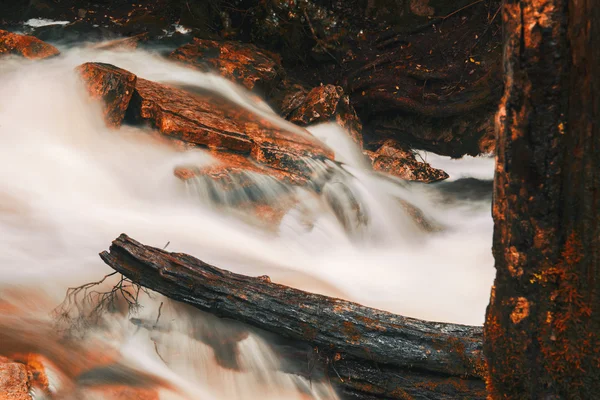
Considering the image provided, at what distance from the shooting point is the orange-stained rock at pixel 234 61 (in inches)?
343

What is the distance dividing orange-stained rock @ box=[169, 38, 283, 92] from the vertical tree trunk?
6.84 meters

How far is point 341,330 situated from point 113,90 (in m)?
4.63

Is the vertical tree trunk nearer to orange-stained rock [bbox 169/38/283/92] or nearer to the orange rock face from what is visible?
the orange rock face

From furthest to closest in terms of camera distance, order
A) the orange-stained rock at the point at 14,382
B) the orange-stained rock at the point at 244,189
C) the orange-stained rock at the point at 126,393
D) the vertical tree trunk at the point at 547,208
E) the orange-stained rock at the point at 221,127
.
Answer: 1. the orange-stained rock at the point at 221,127
2. the orange-stained rock at the point at 244,189
3. the orange-stained rock at the point at 126,393
4. the orange-stained rock at the point at 14,382
5. the vertical tree trunk at the point at 547,208

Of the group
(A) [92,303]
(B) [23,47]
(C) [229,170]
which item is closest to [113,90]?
(C) [229,170]

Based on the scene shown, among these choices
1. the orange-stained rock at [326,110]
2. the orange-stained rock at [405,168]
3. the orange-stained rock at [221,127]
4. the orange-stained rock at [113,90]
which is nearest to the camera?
the orange-stained rock at [221,127]

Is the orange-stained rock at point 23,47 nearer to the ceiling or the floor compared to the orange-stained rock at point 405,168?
nearer to the ceiling

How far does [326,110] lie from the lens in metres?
8.29

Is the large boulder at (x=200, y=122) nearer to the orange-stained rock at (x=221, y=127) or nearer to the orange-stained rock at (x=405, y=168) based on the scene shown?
the orange-stained rock at (x=221, y=127)

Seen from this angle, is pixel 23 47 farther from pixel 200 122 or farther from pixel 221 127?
pixel 221 127

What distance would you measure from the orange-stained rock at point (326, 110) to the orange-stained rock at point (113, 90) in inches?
92.1

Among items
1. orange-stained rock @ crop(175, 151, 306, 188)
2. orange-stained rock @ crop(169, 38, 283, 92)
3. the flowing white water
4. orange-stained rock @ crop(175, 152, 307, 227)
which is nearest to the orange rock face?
the flowing white water

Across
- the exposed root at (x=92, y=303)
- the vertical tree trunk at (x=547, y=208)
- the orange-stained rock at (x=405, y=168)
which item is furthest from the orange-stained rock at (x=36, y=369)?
the orange-stained rock at (x=405, y=168)

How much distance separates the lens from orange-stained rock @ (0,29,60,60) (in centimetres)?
799
